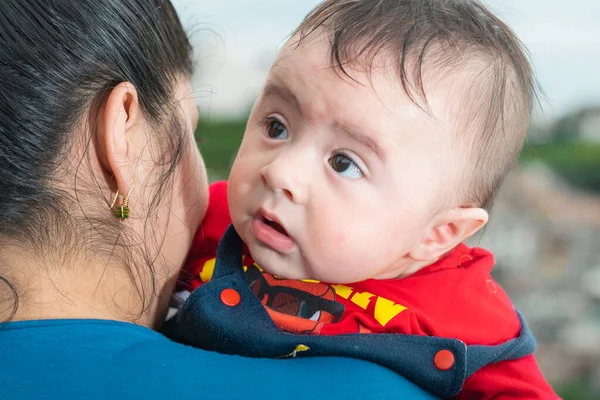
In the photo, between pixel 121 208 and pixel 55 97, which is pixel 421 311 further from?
pixel 55 97

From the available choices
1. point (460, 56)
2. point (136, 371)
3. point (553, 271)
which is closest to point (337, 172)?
point (460, 56)

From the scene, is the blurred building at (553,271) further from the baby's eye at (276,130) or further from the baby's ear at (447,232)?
the baby's eye at (276,130)

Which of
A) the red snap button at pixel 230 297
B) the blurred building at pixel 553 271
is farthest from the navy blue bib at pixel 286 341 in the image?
the blurred building at pixel 553 271

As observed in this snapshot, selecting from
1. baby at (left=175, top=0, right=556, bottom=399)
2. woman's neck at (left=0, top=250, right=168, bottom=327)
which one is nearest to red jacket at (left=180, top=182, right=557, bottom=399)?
baby at (left=175, top=0, right=556, bottom=399)

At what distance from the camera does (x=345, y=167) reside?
97 centimetres

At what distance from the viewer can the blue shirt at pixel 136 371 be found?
0.80 metres

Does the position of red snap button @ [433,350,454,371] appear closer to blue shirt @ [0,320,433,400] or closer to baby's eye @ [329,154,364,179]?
blue shirt @ [0,320,433,400]

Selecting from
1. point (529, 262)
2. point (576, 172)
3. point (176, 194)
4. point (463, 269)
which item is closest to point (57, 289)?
point (176, 194)

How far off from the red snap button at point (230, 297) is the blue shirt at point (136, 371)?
16 cm

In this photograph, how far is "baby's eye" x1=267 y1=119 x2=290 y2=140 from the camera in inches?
39.8

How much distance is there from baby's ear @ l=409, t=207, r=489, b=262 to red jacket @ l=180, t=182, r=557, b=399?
38mm

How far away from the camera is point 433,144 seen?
973mm

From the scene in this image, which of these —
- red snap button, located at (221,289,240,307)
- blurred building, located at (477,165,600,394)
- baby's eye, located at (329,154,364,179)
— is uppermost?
baby's eye, located at (329,154,364,179)

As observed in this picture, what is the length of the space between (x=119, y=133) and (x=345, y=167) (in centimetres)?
29
